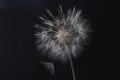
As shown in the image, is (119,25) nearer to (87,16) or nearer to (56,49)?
(87,16)

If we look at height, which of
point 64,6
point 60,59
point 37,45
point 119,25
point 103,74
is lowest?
point 103,74

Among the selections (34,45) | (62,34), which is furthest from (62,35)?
(34,45)

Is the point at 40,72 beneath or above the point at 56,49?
beneath

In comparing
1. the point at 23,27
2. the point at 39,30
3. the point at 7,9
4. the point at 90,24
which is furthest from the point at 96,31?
the point at 7,9
